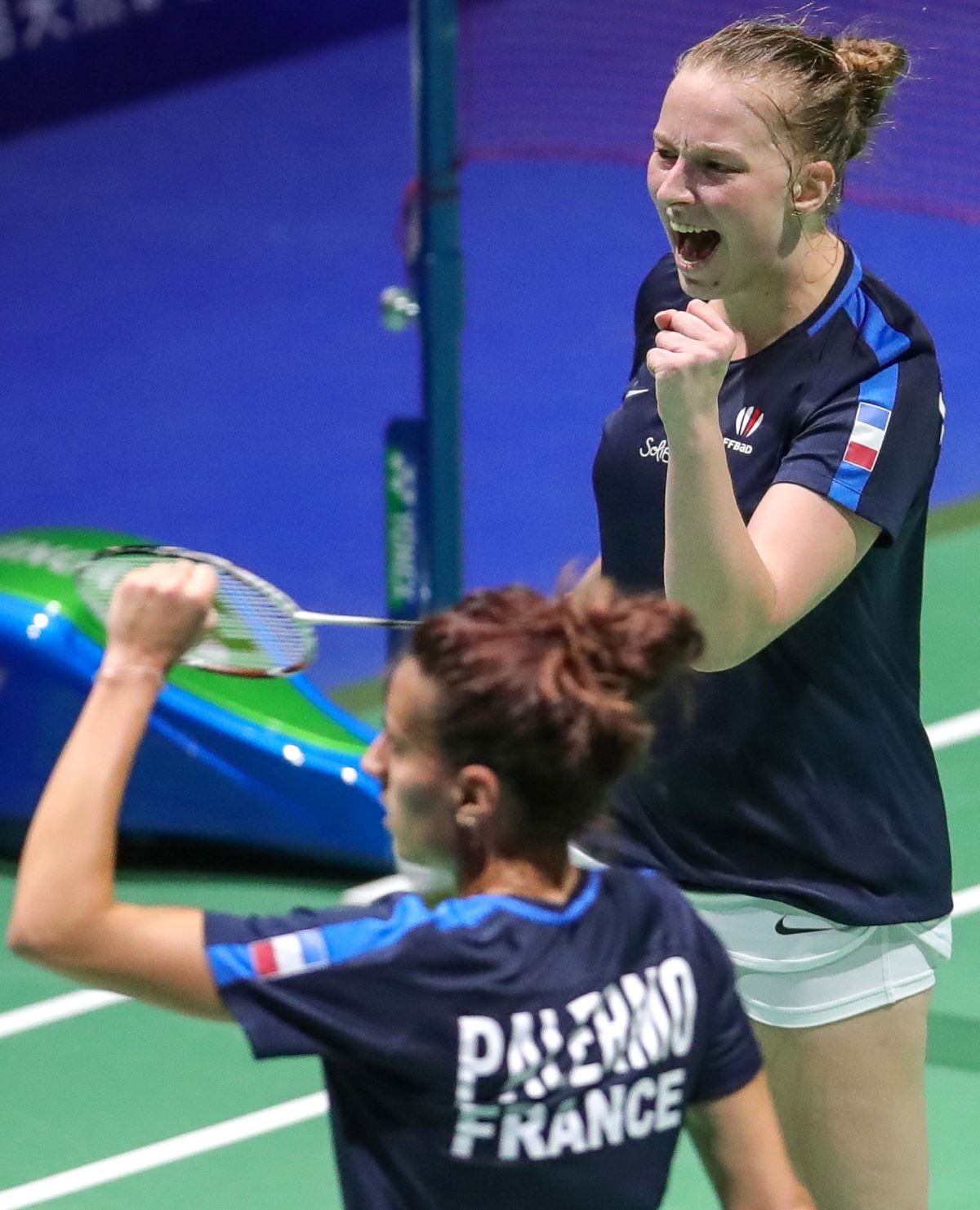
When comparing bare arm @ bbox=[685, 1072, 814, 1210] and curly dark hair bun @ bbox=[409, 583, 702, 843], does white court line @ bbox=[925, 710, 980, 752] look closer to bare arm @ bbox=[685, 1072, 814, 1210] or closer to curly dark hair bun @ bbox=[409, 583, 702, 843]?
bare arm @ bbox=[685, 1072, 814, 1210]

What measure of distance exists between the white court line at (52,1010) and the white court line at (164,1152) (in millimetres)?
544

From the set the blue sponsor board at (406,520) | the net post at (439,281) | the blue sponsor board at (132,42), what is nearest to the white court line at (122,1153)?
the blue sponsor board at (406,520)

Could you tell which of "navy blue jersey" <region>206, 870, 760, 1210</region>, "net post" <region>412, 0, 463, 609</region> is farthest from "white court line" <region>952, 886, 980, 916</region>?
"navy blue jersey" <region>206, 870, 760, 1210</region>

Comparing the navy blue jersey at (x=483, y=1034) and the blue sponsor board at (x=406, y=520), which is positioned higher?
the blue sponsor board at (x=406, y=520)

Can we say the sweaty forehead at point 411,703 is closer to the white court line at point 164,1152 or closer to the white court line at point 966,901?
the white court line at point 164,1152

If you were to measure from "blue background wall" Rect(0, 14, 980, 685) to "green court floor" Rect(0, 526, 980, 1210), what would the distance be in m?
1.88

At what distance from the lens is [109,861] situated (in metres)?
2.20

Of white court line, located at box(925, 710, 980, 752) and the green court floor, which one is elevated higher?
white court line, located at box(925, 710, 980, 752)

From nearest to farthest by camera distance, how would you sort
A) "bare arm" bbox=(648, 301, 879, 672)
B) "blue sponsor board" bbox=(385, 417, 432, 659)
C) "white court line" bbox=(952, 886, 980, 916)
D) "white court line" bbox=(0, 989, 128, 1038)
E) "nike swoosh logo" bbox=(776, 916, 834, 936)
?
"bare arm" bbox=(648, 301, 879, 672)
"nike swoosh logo" bbox=(776, 916, 834, 936)
"white court line" bbox=(0, 989, 128, 1038)
"white court line" bbox=(952, 886, 980, 916)
"blue sponsor board" bbox=(385, 417, 432, 659)

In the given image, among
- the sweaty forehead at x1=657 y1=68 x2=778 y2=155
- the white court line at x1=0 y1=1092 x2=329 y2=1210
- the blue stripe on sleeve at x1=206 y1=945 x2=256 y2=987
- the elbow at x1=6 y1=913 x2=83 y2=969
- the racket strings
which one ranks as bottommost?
the white court line at x1=0 y1=1092 x2=329 y2=1210

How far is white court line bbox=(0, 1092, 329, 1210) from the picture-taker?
452cm

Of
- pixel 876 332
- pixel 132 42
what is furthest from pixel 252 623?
pixel 132 42

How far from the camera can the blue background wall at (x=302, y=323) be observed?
795 cm

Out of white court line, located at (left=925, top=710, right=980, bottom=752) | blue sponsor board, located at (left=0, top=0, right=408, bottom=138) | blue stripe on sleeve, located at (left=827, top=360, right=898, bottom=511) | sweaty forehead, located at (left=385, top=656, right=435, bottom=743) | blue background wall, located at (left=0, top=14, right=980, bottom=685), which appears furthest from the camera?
blue sponsor board, located at (left=0, top=0, right=408, bottom=138)
